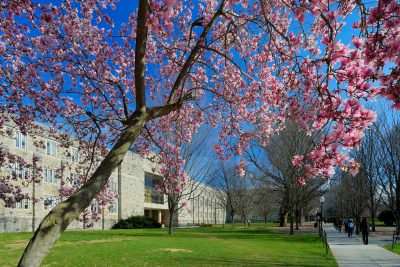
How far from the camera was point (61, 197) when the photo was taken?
1547 centimetres

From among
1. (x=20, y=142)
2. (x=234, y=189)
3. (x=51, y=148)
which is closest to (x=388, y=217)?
(x=234, y=189)

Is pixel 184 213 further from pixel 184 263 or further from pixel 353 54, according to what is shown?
pixel 353 54

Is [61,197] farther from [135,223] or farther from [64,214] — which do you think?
[135,223]

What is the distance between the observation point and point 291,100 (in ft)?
25.2

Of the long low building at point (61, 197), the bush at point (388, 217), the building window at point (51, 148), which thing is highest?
the building window at point (51, 148)

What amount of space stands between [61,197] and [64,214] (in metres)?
11.4

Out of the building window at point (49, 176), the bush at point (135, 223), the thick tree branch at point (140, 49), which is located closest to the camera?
the thick tree branch at point (140, 49)

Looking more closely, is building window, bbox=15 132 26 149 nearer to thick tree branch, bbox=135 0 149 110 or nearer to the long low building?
the long low building

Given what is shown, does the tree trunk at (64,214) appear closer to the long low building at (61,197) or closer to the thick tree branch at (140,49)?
the thick tree branch at (140,49)

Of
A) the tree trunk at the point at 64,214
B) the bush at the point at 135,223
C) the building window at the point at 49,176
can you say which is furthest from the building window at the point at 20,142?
the tree trunk at the point at 64,214

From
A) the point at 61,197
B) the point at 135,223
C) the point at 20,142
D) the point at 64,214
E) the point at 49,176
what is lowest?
the point at 135,223

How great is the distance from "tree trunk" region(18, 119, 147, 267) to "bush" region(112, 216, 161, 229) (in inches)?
1979

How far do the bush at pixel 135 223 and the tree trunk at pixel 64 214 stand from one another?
50259 mm

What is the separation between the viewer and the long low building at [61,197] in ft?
→ 70.1
